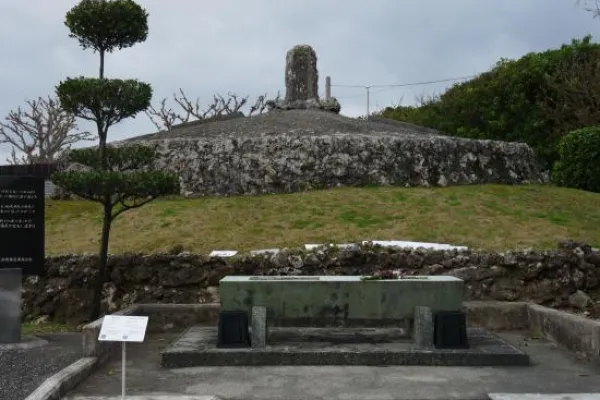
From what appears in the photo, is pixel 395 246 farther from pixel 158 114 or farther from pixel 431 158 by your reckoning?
pixel 158 114

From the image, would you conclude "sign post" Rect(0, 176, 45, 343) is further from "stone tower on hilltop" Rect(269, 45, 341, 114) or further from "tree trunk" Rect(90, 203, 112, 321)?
"stone tower on hilltop" Rect(269, 45, 341, 114)

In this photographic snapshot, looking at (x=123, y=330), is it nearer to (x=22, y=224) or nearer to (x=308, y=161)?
(x=22, y=224)

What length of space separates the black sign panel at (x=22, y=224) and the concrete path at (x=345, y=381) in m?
1.97

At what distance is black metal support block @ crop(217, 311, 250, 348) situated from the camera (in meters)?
6.96

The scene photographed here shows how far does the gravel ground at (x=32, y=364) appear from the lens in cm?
584

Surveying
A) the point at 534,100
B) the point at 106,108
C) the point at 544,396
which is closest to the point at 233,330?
the point at 544,396

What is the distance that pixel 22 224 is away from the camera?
8133 mm

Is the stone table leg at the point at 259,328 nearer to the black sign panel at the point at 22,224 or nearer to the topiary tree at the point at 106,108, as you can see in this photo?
the topiary tree at the point at 106,108

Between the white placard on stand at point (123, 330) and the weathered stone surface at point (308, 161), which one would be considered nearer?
the white placard on stand at point (123, 330)

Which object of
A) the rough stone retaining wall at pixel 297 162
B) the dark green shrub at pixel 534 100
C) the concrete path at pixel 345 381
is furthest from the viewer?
the dark green shrub at pixel 534 100

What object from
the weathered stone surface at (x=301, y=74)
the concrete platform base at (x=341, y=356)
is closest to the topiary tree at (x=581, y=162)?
the weathered stone surface at (x=301, y=74)

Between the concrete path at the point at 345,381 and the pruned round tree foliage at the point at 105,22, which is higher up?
the pruned round tree foliage at the point at 105,22

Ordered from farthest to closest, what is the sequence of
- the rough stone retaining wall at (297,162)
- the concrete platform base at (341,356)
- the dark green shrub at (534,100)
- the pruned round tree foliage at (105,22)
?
the dark green shrub at (534,100) < the rough stone retaining wall at (297,162) < the pruned round tree foliage at (105,22) < the concrete platform base at (341,356)

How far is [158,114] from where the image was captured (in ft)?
136
